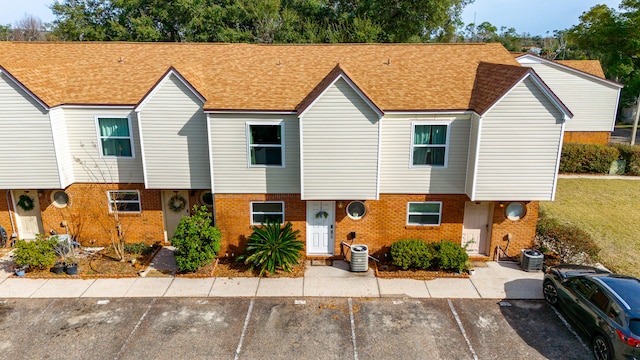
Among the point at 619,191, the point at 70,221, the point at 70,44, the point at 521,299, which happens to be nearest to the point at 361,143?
the point at 521,299

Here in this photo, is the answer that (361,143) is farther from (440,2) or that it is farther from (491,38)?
(491,38)

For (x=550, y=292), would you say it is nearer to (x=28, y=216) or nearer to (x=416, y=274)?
(x=416, y=274)

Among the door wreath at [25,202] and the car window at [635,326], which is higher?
the door wreath at [25,202]

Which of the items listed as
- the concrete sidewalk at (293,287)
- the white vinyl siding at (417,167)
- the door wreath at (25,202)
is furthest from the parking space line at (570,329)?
the door wreath at (25,202)

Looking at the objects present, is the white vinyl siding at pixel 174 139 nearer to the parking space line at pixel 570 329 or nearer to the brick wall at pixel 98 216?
the brick wall at pixel 98 216

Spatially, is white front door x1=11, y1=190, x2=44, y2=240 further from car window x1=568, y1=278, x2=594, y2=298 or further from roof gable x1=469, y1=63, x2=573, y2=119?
car window x1=568, y1=278, x2=594, y2=298

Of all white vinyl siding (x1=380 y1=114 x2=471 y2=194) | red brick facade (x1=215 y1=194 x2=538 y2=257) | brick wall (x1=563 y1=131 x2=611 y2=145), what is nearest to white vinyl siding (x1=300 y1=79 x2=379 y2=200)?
white vinyl siding (x1=380 y1=114 x2=471 y2=194)
